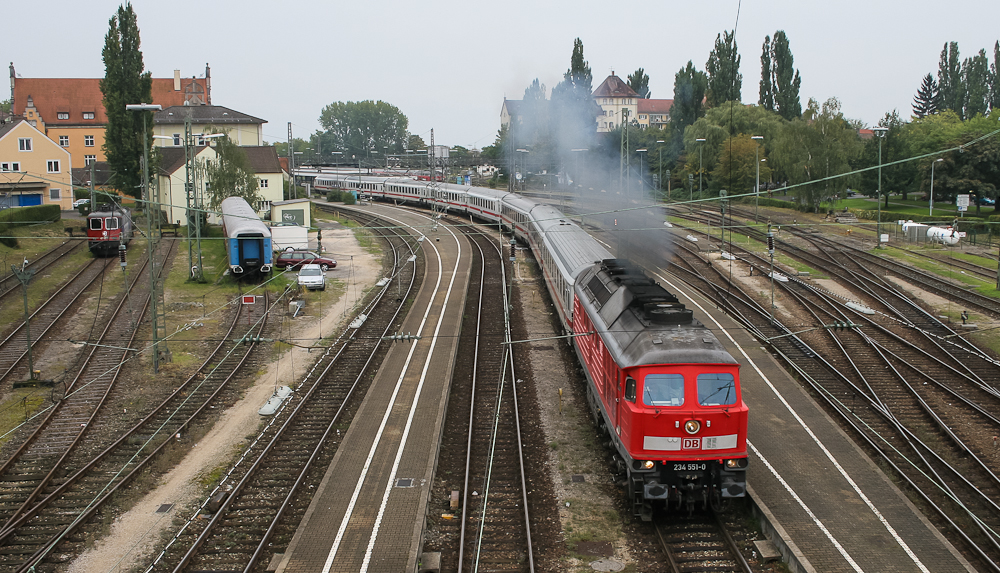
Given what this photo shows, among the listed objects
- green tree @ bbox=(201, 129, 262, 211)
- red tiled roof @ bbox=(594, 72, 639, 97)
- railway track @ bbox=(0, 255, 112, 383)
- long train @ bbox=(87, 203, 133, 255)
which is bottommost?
railway track @ bbox=(0, 255, 112, 383)

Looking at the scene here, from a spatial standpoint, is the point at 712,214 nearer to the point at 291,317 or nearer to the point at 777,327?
the point at 777,327

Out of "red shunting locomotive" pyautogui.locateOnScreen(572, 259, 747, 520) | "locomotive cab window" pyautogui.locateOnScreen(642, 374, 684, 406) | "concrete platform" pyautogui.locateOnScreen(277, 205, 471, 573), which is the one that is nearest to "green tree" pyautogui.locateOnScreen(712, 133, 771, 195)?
"concrete platform" pyautogui.locateOnScreen(277, 205, 471, 573)

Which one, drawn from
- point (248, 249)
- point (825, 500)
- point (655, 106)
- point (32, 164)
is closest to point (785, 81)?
point (248, 249)

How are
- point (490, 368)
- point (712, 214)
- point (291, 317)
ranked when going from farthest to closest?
1. point (712, 214)
2. point (291, 317)
3. point (490, 368)

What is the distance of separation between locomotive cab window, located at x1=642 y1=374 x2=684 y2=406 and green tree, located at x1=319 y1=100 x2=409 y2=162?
144 meters

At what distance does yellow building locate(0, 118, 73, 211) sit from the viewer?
57.2 meters

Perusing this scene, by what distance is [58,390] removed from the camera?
22953 mm

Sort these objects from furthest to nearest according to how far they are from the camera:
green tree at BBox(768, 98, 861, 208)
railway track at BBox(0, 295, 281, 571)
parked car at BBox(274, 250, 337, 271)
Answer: green tree at BBox(768, 98, 861, 208), parked car at BBox(274, 250, 337, 271), railway track at BBox(0, 295, 281, 571)

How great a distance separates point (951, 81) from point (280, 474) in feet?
332

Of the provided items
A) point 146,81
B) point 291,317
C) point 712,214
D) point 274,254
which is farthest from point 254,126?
point 291,317

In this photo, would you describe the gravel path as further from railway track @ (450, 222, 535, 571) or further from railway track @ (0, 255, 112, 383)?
railway track @ (0, 255, 112, 383)

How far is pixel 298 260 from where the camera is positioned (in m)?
41.6

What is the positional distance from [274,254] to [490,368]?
22.7 meters

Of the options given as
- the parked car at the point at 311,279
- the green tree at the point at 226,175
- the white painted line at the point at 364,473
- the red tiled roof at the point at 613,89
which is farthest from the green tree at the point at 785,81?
the white painted line at the point at 364,473
